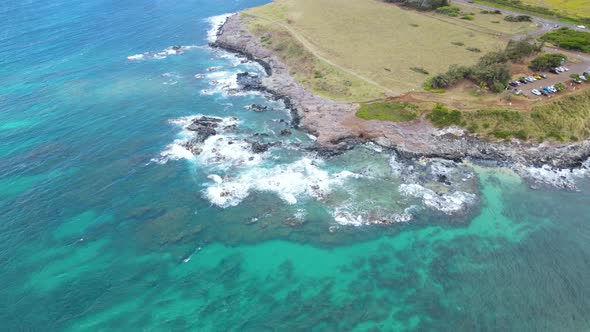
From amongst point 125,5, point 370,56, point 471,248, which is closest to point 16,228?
point 471,248

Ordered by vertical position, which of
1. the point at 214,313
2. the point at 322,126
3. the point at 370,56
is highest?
the point at 370,56

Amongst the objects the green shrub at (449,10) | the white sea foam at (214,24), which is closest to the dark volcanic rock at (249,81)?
the white sea foam at (214,24)

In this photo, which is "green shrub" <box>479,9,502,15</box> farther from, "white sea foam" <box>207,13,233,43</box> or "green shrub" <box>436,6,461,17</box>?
"white sea foam" <box>207,13,233,43</box>

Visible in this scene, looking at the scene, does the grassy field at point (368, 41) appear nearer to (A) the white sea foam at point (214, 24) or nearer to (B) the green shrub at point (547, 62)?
(A) the white sea foam at point (214, 24)

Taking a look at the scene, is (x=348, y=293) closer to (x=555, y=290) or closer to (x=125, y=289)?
(x=555, y=290)

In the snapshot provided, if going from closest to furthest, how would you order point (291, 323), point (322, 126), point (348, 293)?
1. point (291, 323)
2. point (348, 293)
3. point (322, 126)

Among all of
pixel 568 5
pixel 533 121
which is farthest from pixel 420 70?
pixel 568 5
